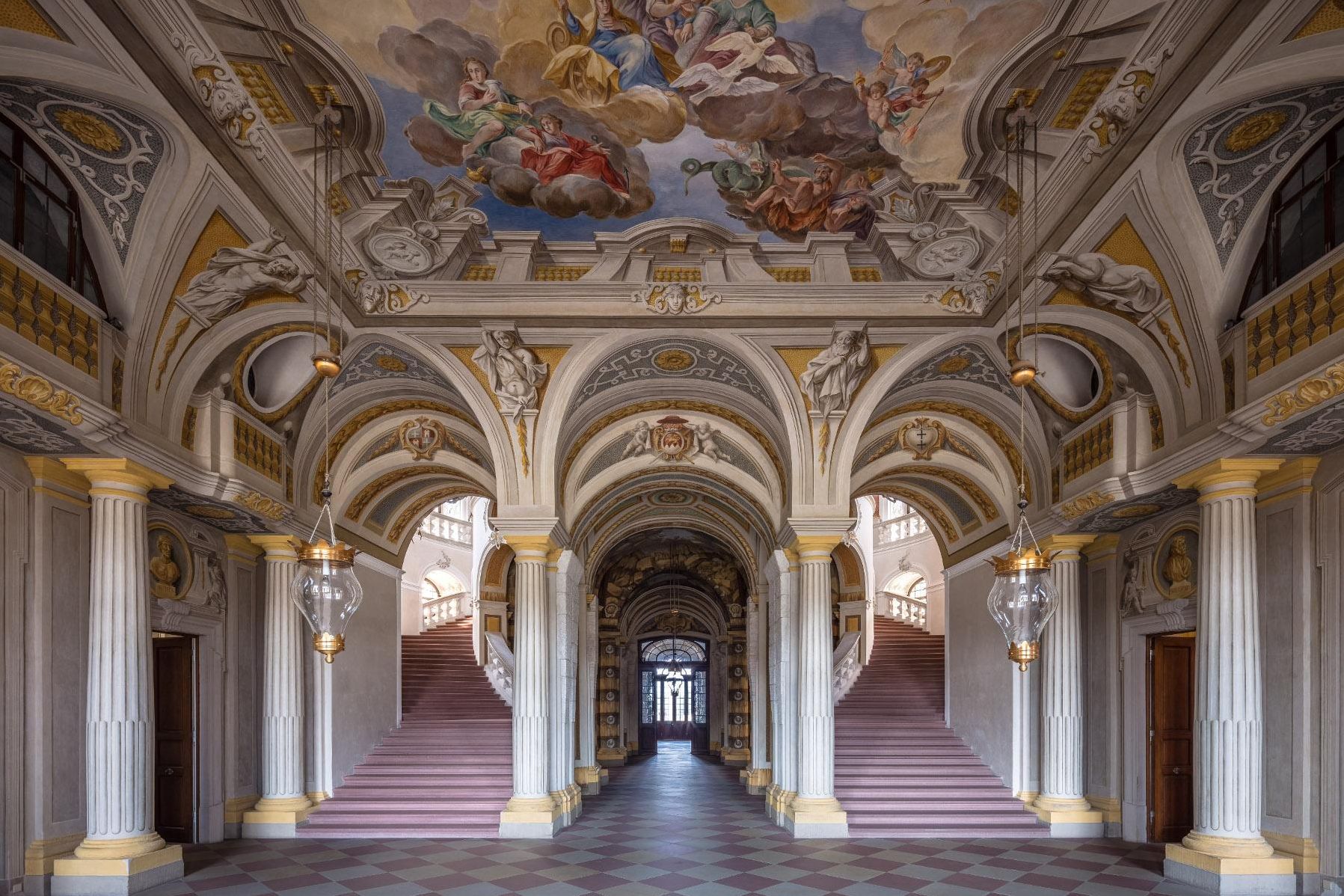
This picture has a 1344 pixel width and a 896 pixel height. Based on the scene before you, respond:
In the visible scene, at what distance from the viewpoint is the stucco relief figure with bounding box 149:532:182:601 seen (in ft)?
33.6

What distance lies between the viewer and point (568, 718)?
14469mm

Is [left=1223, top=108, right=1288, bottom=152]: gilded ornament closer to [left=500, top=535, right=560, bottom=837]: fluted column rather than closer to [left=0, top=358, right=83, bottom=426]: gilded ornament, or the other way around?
[left=500, top=535, right=560, bottom=837]: fluted column

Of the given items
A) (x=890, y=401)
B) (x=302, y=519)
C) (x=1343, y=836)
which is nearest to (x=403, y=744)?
(x=302, y=519)

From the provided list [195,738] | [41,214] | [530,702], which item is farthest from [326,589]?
[195,738]

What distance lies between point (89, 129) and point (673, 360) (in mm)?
6572

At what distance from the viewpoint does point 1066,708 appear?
12.0 metres

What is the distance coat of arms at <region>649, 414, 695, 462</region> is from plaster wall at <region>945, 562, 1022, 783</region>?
4.67 meters

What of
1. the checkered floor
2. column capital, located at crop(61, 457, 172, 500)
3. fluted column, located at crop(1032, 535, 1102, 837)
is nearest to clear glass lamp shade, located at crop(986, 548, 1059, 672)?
Result: the checkered floor

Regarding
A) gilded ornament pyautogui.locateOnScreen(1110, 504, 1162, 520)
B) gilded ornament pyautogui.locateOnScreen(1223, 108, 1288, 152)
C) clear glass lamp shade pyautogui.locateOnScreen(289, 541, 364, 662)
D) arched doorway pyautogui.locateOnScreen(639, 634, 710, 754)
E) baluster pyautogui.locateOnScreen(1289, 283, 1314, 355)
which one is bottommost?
arched doorway pyautogui.locateOnScreen(639, 634, 710, 754)

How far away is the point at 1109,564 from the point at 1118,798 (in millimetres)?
2712

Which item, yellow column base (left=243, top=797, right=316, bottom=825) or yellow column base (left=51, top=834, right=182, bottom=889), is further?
yellow column base (left=243, top=797, right=316, bottom=825)

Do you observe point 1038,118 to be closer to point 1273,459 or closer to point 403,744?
point 1273,459

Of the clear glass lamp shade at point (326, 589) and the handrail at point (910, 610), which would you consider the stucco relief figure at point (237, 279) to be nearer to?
the clear glass lamp shade at point (326, 589)

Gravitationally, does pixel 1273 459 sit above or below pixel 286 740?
above
